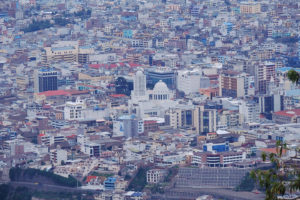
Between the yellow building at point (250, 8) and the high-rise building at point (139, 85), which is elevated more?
the high-rise building at point (139, 85)

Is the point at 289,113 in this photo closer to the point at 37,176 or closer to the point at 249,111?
the point at 249,111

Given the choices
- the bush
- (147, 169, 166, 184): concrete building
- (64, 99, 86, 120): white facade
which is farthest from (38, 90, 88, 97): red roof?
(147, 169, 166, 184): concrete building

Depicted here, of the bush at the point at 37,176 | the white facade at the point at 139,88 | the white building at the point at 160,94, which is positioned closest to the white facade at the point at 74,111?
the white facade at the point at 139,88

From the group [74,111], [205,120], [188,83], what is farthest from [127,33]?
[205,120]

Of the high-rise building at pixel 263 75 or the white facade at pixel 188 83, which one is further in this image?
the high-rise building at pixel 263 75

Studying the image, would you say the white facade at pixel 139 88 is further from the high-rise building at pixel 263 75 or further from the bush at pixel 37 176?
the bush at pixel 37 176

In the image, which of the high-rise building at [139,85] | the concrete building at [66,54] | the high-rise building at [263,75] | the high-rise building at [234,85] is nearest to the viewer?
the high-rise building at [139,85]

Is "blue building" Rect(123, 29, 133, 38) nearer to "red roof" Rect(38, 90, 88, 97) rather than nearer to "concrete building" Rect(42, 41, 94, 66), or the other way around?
"concrete building" Rect(42, 41, 94, 66)

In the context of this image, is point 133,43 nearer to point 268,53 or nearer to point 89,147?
point 268,53

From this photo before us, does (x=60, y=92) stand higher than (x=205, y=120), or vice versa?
(x=205, y=120)
